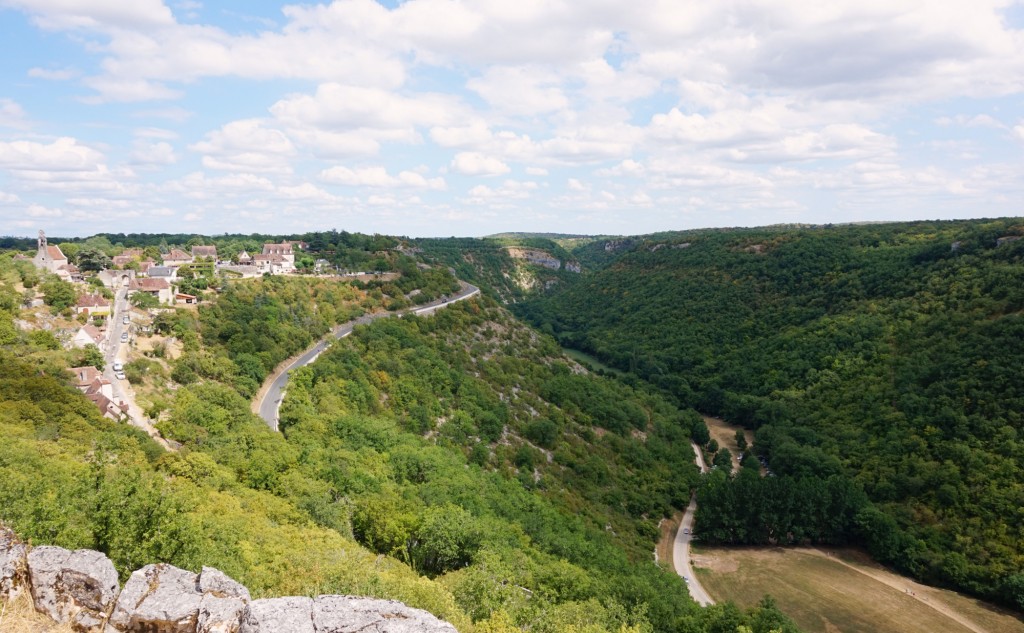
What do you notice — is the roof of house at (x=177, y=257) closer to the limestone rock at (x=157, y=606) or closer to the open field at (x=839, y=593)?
the open field at (x=839, y=593)

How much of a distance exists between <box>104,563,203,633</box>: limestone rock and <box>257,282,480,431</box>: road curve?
112 ft

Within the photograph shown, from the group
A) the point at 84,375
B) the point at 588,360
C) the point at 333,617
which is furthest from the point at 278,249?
the point at 333,617

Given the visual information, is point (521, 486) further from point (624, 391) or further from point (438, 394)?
point (624, 391)

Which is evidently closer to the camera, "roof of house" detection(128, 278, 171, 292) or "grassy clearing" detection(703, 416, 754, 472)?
"roof of house" detection(128, 278, 171, 292)

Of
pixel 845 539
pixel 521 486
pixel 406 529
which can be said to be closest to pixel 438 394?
pixel 521 486

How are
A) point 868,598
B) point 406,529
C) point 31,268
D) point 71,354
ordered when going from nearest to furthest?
point 406,529
point 71,354
point 868,598
point 31,268

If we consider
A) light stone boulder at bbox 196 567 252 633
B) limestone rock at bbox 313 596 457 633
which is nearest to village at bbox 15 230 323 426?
light stone boulder at bbox 196 567 252 633

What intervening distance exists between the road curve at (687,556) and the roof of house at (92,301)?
215 ft

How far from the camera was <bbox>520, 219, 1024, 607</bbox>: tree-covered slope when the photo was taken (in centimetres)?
6125

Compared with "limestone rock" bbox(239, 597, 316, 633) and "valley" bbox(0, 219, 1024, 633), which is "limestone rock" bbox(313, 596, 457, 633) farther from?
"valley" bbox(0, 219, 1024, 633)

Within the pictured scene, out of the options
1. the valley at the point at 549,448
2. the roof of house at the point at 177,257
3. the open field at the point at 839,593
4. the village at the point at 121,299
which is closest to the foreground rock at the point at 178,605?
the valley at the point at 549,448

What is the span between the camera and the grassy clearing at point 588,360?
121 m

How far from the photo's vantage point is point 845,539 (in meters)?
66.6

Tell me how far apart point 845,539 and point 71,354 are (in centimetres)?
8197
